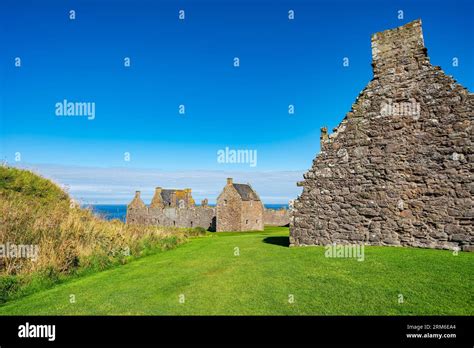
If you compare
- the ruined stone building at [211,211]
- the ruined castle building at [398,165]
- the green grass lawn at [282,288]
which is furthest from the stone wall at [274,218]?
the green grass lawn at [282,288]

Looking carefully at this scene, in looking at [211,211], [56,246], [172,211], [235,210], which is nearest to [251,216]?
[235,210]

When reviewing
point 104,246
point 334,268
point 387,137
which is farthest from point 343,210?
point 104,246

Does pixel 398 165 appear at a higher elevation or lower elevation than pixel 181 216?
higher

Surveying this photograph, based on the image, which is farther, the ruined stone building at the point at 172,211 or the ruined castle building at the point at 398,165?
the ruined stone building at the point at 172,211

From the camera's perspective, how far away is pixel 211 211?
5531 centimetres

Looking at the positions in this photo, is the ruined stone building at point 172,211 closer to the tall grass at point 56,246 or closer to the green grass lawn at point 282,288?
the tall grass at point 56,246

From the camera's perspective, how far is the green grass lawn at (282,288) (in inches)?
212

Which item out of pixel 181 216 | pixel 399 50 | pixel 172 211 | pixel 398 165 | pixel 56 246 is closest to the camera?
pixel 56 246

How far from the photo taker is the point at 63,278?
9312mm

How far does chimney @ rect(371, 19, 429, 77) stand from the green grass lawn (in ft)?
22.5

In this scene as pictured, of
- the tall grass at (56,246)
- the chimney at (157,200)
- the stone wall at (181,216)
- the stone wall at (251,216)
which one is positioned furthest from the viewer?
the chimney at (157,200)

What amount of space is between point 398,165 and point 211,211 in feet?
151

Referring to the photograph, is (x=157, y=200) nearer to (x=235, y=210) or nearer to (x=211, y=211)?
(x=211, y=211)
